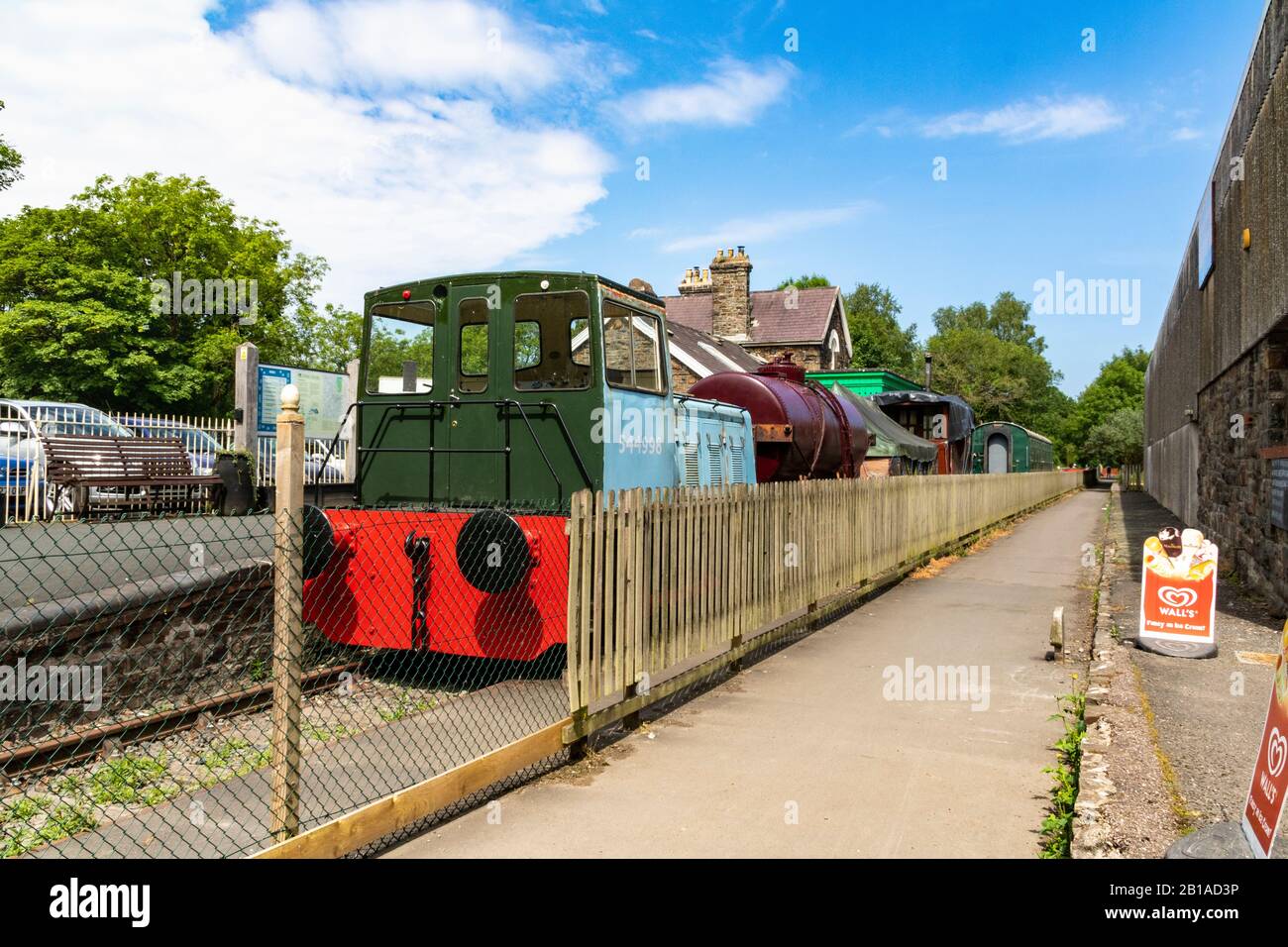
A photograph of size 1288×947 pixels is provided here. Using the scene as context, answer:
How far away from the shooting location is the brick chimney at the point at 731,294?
39.3 m

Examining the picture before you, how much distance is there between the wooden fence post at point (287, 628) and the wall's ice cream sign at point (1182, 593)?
669cm

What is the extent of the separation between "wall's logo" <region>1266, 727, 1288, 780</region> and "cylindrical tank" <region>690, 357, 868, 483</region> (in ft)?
26.9

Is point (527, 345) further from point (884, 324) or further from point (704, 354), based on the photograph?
point (884, 324)

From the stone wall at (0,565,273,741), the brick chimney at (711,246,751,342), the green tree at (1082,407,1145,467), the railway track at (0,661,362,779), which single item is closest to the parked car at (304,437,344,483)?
the stone wall at (0,565,273,741)

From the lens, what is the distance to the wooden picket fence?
5.25 metres

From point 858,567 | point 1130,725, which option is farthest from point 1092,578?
point 1130,725

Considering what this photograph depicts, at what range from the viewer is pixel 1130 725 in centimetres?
533

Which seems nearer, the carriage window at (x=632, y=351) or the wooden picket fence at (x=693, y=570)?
the wooden picket fence at (x=693, y=570)

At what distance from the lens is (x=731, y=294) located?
39.5 metres

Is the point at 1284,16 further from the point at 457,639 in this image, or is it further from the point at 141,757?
the point at 141,757

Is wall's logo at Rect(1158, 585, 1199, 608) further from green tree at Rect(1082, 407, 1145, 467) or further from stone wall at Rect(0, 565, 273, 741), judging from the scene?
green tree at Rect(1082, 407, 1145, 467)

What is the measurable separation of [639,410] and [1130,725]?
4.22m

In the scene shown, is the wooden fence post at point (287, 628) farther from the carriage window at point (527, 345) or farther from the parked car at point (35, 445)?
the parked car at point (35, 445)

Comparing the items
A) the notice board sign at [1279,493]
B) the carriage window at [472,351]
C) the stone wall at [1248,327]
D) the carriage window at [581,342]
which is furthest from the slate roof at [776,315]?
the carriage window at [581,342]
